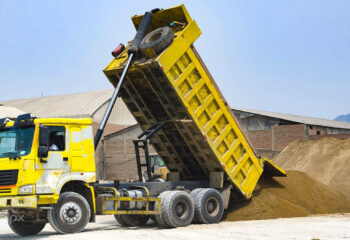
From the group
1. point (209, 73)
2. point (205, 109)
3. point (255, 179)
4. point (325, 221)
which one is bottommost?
point (325, 221)

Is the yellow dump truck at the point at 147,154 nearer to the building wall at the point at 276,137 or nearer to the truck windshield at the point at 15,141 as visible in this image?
the truck windshield at the point at 15,141

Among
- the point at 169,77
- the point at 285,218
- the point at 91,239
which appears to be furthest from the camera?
the point at 285,218

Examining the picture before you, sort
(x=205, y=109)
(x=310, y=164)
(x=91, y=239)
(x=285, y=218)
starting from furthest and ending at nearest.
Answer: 1. (x=310, y=164)
2. (x=285, y=218)
3. (x=205, y=109)
4. (x=91, y=239)

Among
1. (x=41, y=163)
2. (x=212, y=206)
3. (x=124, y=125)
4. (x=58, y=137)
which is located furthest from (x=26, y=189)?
(x=124, y=125)

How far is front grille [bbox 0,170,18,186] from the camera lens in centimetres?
1138

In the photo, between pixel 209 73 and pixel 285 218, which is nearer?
pixel 209 73

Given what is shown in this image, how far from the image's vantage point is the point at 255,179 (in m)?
15.6

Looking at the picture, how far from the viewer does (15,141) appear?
39.2 feet

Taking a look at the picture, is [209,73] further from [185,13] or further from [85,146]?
[85,146]

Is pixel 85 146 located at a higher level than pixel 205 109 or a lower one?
lower

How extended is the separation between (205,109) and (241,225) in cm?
314

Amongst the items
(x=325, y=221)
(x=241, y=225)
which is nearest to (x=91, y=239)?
(x=241, y=225)

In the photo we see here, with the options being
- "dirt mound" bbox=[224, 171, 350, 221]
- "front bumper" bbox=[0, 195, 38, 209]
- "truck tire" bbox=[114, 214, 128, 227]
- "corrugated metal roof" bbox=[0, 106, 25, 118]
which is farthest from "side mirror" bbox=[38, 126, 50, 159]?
"corrugated metal roof" bbox=[0, 106, 25, 118]

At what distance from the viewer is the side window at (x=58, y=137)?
12.0 metres
